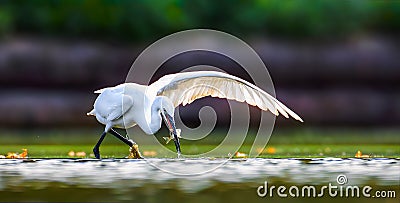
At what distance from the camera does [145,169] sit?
898 centimetres

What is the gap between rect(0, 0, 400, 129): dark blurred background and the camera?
794 inches

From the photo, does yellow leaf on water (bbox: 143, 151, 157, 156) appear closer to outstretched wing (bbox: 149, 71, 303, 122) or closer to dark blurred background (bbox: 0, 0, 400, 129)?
outstretched wing (bbox: 149, 71, 303, 122)

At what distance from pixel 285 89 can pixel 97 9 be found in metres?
3.70

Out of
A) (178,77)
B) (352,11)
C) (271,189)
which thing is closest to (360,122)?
(352,11)

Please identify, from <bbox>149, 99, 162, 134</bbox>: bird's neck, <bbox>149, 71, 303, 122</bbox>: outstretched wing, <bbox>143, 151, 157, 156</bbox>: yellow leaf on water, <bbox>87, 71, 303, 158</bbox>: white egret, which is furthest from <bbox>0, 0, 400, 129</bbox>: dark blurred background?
<bbox>149, 99, 162, 134</bbox>: bird's neck

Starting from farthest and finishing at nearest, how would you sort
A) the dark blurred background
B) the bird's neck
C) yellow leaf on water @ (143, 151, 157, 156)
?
the dark blurred background
yellow leaf on water @ (143, 151, 157, 156)
the bird's neck

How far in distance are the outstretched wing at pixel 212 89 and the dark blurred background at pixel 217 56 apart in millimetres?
8683

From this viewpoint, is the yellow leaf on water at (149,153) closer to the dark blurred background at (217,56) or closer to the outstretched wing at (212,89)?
the outstretched wing at (212,89)

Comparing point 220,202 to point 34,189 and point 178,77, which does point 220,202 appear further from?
point 178,77

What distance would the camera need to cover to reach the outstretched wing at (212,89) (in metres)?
10.0

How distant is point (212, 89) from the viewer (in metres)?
10.6

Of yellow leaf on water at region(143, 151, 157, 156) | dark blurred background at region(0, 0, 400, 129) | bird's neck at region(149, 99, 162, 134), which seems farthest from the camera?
dark blurred background at region(0, 0, 400, 129)

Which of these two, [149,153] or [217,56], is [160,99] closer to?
[149,153]

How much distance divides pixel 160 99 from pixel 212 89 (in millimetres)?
772
